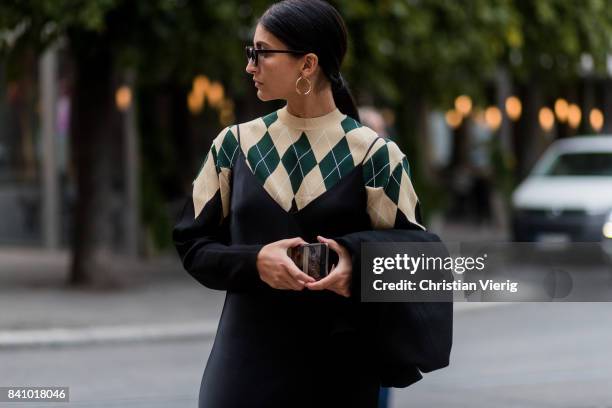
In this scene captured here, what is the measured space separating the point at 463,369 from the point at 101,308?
500cm

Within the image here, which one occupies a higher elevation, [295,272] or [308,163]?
[308,163]

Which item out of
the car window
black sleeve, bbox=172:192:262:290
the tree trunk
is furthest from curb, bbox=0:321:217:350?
black sleeve, bbox=172:192:262:290

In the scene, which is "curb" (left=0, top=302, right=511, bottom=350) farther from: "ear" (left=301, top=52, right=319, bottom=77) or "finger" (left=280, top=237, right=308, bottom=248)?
"finger" (left=280, top=237, right=308, bottom=248)

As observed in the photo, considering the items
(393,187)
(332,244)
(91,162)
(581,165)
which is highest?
(581,165)

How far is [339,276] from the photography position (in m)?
2.69

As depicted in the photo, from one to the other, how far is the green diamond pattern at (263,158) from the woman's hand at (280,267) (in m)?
0.20

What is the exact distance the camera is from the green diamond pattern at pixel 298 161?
283cm

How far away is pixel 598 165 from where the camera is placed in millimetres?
18266

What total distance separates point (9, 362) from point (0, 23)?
386 cm

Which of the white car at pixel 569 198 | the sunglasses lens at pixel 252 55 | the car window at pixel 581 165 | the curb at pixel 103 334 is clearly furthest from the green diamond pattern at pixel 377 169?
the car window at pixel 581 165

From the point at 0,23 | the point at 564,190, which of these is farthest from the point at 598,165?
the point at 0,23

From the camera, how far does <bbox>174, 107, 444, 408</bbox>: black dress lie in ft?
9.14

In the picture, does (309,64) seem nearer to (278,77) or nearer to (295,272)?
(278,77)

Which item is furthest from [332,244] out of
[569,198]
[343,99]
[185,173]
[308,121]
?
[185,173]
